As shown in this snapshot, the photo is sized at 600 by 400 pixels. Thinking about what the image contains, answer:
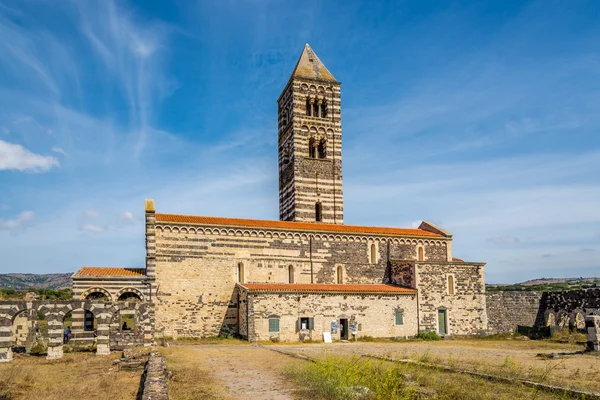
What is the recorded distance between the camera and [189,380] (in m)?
16.0

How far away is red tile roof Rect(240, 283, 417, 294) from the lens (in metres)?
31.7

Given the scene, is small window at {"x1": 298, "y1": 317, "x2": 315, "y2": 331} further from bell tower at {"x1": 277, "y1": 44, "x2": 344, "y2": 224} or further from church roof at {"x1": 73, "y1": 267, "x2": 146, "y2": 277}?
bell tower at {"x1": 277, "y1": 44, "x2": 344, "y2": 224}

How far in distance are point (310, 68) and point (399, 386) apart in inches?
1444

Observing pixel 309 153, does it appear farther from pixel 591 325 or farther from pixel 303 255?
pixel 591 325

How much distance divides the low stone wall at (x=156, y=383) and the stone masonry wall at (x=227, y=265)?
1329cm

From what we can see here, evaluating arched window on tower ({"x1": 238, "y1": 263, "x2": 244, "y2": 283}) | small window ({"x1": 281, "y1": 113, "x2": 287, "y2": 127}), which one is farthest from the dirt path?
small window ({"x1": 281, "y1": 113, "x2": 287, "y2": 127})

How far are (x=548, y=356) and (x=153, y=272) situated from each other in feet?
70.0

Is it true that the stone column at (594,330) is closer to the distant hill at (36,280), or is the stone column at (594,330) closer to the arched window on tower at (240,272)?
the arched window on tower at (240,272)

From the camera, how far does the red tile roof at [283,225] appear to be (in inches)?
1316

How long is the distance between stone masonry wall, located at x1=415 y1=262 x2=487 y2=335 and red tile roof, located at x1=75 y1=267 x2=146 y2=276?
18.4 m

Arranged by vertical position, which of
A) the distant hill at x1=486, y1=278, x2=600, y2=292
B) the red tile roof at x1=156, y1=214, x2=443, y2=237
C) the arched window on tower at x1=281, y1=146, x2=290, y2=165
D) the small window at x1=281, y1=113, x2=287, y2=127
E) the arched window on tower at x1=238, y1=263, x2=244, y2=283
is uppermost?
the small window at x1=281, y1=113, x2=287, y2=127

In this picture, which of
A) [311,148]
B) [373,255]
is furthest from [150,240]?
[311,148]

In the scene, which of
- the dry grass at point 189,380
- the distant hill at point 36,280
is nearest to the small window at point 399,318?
the dry grass at point 189,380

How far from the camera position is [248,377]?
54.9 feet
